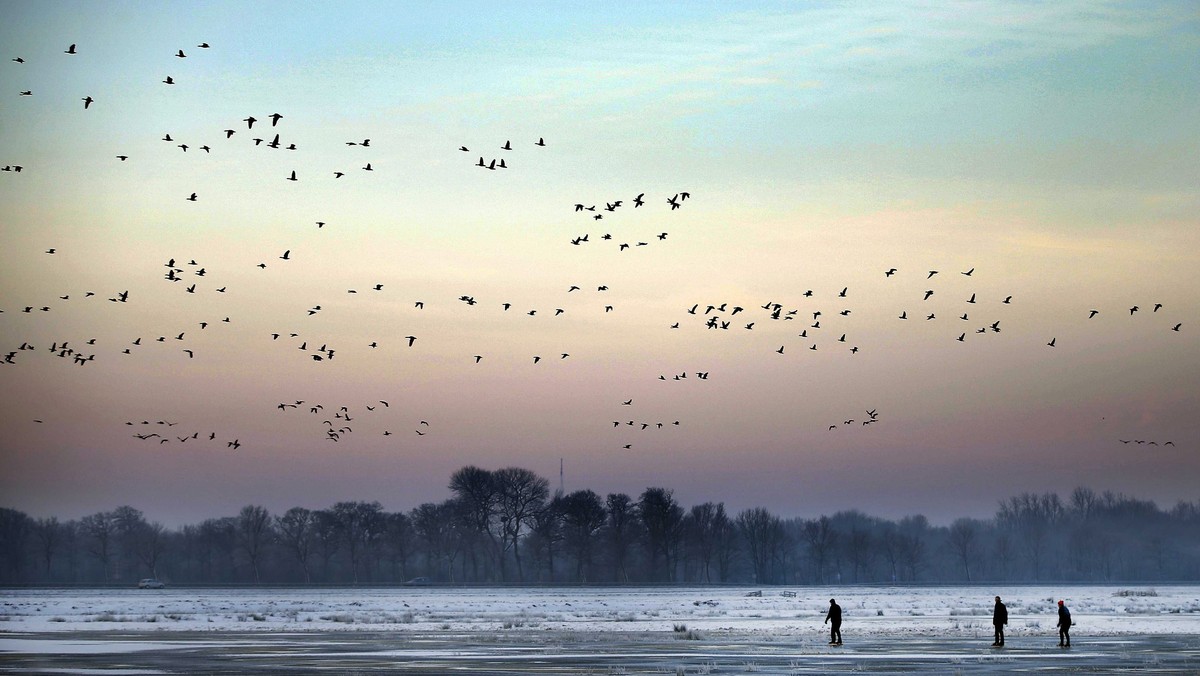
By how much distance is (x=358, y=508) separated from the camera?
195 meters

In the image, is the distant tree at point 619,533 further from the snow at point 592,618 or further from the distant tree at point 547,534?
the snow at point 592,618

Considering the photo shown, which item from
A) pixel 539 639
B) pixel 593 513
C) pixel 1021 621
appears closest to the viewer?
pixel 539 639

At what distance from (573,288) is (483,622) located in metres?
24.4

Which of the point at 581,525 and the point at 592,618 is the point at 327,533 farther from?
the point at 592,618

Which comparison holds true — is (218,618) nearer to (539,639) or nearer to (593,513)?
(539,639)

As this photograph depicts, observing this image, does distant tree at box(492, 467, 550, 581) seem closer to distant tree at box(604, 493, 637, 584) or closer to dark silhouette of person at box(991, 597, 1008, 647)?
distant tree at box(604, 493, 637, 584)

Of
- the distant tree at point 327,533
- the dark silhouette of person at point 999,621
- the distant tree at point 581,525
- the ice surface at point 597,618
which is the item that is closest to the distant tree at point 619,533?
the distant tree at point 581,525

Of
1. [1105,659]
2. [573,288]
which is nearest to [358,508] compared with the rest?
[573,288]

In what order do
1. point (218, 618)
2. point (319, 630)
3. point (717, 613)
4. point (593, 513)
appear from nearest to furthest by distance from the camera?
point (319, 630), point (218, 618), point (717, 613), point (593, 513)

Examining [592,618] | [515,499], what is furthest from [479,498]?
[592,618]

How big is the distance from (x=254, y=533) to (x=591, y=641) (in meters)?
151

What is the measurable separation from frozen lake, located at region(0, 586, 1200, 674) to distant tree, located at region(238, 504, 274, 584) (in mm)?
103264

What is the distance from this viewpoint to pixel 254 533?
634 ft

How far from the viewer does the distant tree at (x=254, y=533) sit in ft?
632
